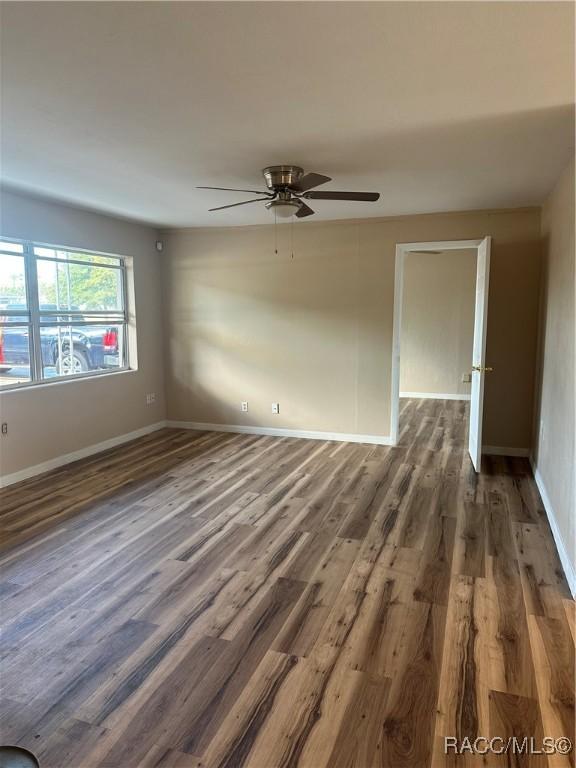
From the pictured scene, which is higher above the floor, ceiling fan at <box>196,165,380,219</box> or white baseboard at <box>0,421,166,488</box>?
ceiling fan at <box>196,165,380,219</box>

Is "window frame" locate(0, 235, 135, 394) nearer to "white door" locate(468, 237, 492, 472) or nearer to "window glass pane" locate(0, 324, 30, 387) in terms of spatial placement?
"window glass pane" locate(0, 324, 30, 387)

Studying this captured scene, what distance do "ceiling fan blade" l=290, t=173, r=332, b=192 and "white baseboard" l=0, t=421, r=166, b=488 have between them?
3457mm

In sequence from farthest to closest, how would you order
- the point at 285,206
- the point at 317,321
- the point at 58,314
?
the point at 317,321 < the point at 58,314 < the point at 285,206

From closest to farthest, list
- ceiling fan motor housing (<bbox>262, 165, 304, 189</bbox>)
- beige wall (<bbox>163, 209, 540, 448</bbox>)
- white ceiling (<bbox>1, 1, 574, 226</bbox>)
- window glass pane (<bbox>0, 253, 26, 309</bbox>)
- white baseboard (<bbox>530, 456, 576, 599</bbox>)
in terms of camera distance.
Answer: white ceiling (<bbox>1, 1, 574, 226</bbox>)
white baseboard (<bbox>530, 456, 576, 599</bbox>)
ceiling fan motor housing (<bbox>262, 165, 304, 189</bbox>)
window glass pane (<bbox>0, 253, 26, 309</bbox>)
beige wall (<bbox>163, 209, 540, 448</bbox>)

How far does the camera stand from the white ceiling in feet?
5.60

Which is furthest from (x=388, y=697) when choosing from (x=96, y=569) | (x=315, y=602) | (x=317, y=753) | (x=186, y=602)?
(x=96, y=569)

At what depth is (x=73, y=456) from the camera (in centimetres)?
504

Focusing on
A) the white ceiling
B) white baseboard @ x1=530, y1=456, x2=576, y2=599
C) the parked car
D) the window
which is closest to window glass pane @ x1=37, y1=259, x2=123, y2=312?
the window

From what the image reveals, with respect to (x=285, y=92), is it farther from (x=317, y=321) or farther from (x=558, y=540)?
(x=317, y=321)

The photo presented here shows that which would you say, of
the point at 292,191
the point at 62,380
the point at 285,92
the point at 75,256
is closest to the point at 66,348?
the point at 62,380

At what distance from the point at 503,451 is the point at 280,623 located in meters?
3.64

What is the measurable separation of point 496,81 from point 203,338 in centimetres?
462

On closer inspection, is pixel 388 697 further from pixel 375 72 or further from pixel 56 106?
pixel 56 106

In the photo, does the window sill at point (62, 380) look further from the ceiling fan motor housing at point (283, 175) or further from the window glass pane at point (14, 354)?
the ceiling fan motor housing at point (283, 175)
